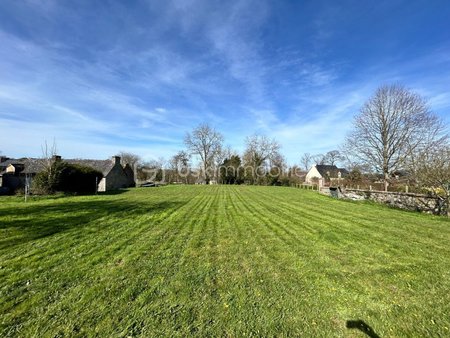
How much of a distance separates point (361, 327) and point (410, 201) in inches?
561

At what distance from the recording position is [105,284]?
355cm

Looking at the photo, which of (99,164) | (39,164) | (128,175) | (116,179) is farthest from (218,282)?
(128,175)

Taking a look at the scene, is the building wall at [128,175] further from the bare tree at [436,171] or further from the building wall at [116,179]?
the bare tree at [436,171]

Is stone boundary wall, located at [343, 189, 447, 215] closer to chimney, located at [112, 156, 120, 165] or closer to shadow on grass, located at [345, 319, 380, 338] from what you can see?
shadow on grass, located at [345, 319, 380, 338]

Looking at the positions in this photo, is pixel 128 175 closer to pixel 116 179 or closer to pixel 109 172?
pixel 116 179

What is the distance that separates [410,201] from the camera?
43.8ft

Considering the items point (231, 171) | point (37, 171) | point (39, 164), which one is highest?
point (39, 164)

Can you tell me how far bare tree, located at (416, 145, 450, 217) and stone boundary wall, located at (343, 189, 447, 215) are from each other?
51 cm

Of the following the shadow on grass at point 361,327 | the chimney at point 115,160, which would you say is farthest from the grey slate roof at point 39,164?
the shadow on grass at point 361,327

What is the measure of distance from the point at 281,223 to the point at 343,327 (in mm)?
5749

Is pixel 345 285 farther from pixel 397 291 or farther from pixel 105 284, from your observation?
pixel 105 284

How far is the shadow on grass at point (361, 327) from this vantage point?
2604 millimetres

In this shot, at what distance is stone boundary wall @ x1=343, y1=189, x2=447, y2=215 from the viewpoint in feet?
38.2

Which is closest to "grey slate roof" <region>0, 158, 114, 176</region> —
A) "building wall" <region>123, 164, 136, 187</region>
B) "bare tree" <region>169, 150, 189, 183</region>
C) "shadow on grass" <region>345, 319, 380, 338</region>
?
"building wall" <region>123, 164, 136, 187</region>
